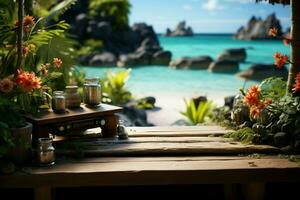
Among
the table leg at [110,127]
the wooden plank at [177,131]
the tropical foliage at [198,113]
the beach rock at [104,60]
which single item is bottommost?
the tropical foliage at [198,113]

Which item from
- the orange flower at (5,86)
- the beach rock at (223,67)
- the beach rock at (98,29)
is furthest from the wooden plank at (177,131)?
the beach rock at (98,29)

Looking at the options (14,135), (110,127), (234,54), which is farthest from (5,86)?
(234,54)

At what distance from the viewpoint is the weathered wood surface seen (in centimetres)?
280

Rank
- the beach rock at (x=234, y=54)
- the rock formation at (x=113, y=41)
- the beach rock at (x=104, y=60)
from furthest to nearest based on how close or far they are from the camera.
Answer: the beach rock at (x=234, y=54) → the rock formation at (x=113, y=41) → the beach rock at (x=104, y=60)

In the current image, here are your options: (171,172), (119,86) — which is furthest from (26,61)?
(119,86)

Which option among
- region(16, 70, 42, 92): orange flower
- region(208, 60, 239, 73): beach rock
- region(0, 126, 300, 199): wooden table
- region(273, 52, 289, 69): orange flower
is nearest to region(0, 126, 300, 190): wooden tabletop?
region(0, 126, 300, 199): wooden table

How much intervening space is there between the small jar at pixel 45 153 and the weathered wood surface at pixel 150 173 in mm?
65

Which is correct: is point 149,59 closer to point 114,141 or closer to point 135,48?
point 135,48

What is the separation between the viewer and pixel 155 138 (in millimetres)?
3758

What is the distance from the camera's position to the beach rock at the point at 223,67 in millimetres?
26281

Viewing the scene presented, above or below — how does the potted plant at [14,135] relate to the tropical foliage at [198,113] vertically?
above

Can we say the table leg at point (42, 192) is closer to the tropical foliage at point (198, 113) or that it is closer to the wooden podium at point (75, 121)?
the wooden podium at point (75, 121)

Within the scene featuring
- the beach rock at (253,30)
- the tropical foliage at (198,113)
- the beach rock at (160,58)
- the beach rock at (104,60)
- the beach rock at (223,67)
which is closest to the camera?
the tropical foliage at (198,113)

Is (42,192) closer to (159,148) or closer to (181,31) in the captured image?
(159,148)
